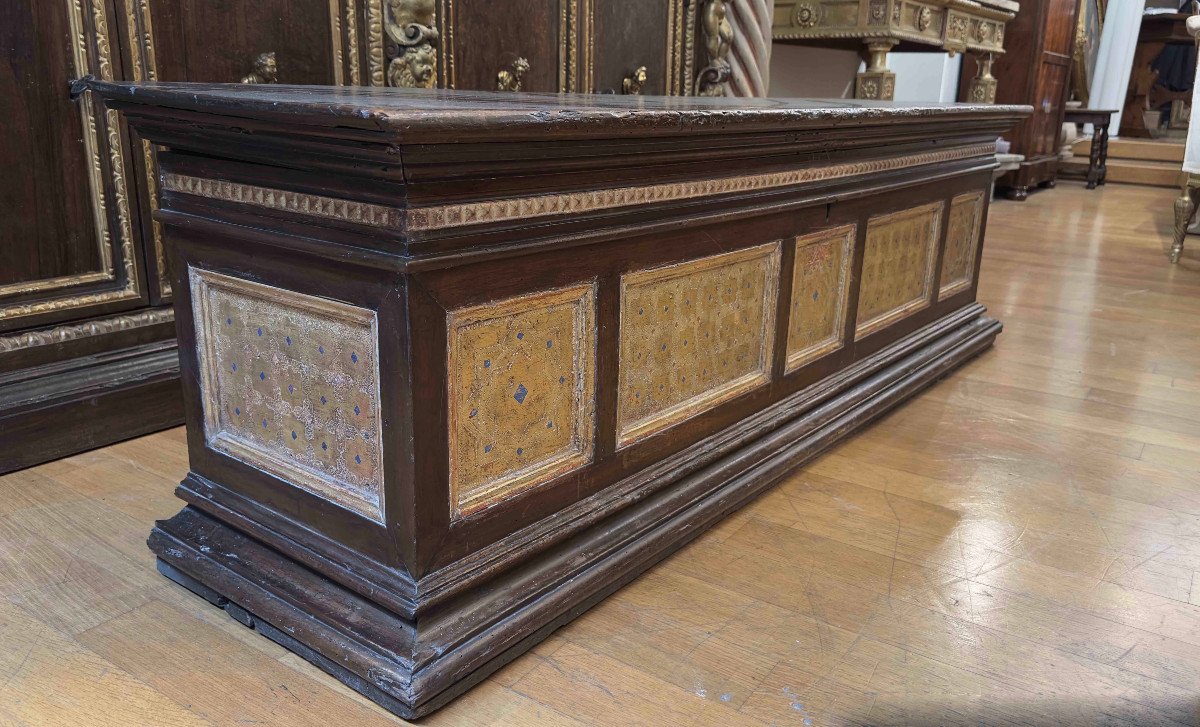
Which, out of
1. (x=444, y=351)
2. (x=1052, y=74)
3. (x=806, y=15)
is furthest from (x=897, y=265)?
(x=1052, y=74)

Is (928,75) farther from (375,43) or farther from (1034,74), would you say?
(375,43)

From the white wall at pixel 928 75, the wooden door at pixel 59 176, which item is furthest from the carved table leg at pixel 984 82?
the wooden door at pixel 59 176

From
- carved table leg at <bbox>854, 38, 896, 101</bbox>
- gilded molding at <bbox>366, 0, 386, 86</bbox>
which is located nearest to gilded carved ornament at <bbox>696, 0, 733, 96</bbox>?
carved table leg at <bbox>854, 38, 896, 101</bbox>

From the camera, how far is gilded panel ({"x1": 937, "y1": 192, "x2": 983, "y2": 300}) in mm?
2717

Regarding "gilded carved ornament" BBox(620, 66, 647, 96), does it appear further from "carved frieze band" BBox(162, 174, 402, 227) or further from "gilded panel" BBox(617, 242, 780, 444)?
"carved frieze band" BBox(162, 174, 402, 227)

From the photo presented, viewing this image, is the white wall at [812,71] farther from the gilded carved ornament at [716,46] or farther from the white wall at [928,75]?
the white wall at [928,75]

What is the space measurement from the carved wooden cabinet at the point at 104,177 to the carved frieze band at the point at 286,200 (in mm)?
548

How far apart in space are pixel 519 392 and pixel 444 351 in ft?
0.53

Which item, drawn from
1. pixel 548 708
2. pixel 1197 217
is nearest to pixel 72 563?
pixel 548 708

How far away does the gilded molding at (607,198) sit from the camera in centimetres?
113

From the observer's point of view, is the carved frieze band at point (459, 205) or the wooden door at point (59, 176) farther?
the wooden door at point (59, 176)

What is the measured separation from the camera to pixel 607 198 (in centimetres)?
136

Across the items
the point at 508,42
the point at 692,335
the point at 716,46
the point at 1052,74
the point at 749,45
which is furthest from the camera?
the point at 1052,74

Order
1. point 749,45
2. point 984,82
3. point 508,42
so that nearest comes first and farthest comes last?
point 508,42
point 749,45
point 984,82
